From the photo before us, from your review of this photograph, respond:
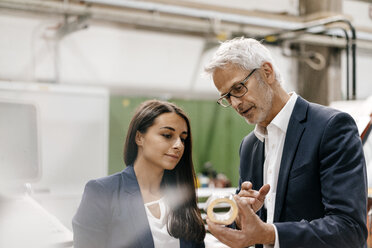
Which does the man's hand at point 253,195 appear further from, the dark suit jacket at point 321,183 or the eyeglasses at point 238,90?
the eyeglasses at point 238,90

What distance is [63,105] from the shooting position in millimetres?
2139

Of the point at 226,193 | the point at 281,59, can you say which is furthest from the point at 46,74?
the point at 226,193

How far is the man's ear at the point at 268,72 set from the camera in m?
1.21

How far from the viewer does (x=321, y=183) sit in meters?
1.17

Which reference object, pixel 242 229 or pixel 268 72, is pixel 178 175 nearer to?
pixel 242 229

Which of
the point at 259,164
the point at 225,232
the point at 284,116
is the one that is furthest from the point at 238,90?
the point at 225,232

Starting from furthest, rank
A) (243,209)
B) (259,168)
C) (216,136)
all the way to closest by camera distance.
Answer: (216,136) < (259,168) < (243,209)

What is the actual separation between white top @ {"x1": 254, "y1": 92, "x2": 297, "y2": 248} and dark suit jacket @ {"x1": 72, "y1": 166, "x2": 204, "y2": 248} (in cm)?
39

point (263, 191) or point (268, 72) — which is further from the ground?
point (268, 72)

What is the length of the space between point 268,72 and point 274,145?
235mm

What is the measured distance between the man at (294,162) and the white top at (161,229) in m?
0.20

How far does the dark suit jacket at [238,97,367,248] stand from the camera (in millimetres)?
1119

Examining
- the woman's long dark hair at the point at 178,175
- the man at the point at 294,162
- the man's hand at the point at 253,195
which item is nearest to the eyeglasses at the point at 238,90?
the man at the point at 294,162

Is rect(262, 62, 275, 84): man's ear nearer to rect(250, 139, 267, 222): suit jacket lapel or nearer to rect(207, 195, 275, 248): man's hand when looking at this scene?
rect(250, 139, 267, 222): suit jacket lapel
